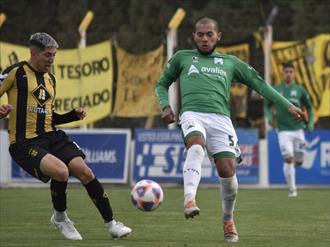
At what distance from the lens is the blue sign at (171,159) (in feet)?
77.9

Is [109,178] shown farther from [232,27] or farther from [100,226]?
[232,27]

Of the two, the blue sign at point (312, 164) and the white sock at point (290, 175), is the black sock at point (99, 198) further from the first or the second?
the blue sign at point (312, 164)

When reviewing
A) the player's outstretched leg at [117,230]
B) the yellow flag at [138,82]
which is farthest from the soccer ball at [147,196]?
the yellow flag at [138,82]

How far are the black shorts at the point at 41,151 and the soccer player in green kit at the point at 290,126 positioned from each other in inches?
395

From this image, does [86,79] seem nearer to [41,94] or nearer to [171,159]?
[171,159]

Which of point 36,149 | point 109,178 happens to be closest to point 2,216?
point 36,149

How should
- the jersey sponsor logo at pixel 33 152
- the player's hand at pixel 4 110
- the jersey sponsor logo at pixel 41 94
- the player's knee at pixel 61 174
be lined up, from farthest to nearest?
the jersey sponsor logo at pixel 41 94, the jersey sponsor logo at pixel 33 152, the player's knee at pixel 61 174, the player's hand at pixel 4 110

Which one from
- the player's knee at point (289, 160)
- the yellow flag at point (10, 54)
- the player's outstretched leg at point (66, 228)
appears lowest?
the player's knee at point (289, 160)

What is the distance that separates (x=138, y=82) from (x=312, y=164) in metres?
4.60

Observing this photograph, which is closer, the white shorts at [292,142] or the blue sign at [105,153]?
the white shorts at [292,142]

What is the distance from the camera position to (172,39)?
966 inches

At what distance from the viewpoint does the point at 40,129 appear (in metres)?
11.1

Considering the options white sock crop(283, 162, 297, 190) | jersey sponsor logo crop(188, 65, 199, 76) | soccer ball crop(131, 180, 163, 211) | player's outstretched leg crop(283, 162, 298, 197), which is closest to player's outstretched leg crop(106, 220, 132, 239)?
soccer ball crop(131, 180, 163, 211)

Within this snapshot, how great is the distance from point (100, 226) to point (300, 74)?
13.1 m
